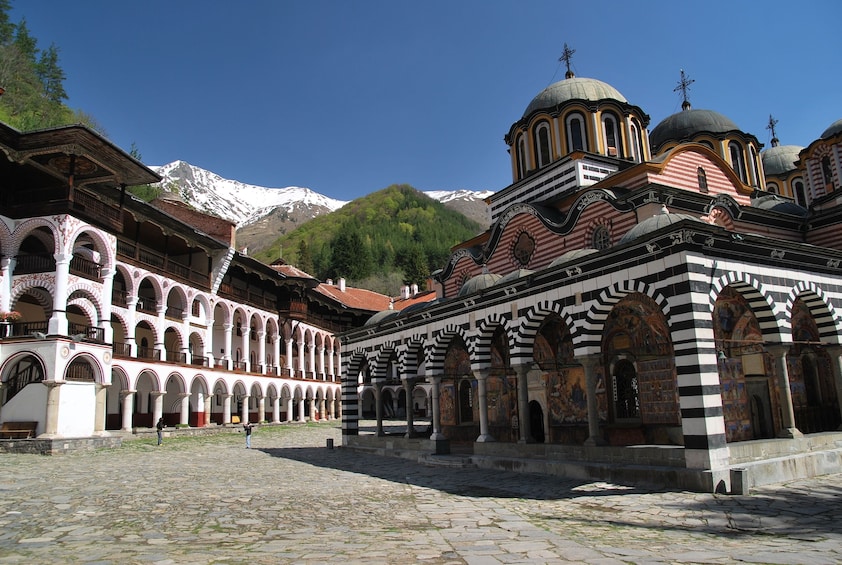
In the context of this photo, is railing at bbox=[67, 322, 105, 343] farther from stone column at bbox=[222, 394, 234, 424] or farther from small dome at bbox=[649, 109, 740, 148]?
small dome at bbox=[649, 109, 740, 148]

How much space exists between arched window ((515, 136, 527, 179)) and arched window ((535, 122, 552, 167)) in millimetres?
598

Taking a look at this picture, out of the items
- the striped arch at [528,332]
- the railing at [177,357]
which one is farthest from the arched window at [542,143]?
the railing at [177,357]

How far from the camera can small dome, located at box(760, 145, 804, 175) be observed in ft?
87.4

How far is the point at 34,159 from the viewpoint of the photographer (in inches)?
796

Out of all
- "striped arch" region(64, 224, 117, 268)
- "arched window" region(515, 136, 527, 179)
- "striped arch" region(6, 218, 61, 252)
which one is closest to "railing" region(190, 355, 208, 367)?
"striped arch" region(64, 224, 117, 268)

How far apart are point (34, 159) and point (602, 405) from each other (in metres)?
18.6

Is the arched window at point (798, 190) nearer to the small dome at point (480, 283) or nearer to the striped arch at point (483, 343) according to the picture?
the small dome at point (480, 283)

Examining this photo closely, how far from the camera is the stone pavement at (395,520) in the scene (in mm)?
5988

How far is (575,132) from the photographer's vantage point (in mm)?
20016

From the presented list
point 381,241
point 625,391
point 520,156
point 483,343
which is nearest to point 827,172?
point 520,156

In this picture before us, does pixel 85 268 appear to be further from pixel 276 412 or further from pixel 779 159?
pixel 779 159

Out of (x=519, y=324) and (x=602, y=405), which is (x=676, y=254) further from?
(x=602, y=405)

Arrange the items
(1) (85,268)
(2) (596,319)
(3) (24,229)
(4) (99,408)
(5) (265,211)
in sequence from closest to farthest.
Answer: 1. (2) (596,319)
2. (3) (24,229)
3. (4) (99,408)
4. (1) (85,268)
5. (5) (265,211)

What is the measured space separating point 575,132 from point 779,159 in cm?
1242
